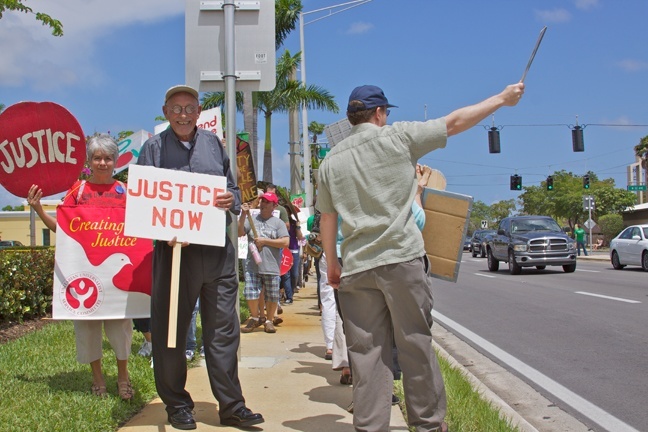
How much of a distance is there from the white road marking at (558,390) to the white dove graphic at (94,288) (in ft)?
11.0

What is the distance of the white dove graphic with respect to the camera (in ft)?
16.9

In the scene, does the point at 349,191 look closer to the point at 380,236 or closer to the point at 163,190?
the point at 380,236

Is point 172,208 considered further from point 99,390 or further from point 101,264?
point 99,390

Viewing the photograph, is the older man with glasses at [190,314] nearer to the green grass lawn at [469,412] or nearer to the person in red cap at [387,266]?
the person in red cap at [387,266]

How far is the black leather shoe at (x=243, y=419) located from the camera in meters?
4.58

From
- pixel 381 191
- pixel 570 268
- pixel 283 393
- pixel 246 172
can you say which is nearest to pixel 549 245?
pixel 570 268

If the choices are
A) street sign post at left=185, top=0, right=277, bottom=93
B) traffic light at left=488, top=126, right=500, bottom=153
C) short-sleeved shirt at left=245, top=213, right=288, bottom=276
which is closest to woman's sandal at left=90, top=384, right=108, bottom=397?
street sign post at left=185, top=0, right=277, bottom=93

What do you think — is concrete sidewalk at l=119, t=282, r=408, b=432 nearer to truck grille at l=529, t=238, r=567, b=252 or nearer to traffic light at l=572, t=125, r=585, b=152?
truck grille at l=529, t=238, r=567, b=252

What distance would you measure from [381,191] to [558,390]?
3475mm

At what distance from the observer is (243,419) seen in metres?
4.58

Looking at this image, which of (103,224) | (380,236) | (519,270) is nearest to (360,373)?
(380,236)

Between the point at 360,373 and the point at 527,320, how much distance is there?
25.7 ft

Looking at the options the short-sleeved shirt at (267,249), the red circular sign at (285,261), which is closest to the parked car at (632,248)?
the red circular sign at (285,261)

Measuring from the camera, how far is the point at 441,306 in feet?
45.9
